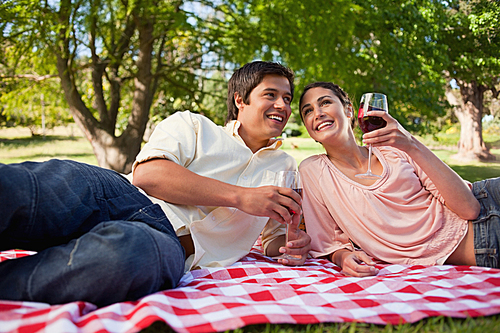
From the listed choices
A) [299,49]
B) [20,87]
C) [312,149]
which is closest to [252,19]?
[299,49]

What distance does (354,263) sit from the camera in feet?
7.94

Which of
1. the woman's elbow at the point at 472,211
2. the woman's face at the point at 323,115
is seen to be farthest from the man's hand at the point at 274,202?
the woman's elbow at the point at 472,211

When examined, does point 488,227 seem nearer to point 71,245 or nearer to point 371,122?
point 371,122

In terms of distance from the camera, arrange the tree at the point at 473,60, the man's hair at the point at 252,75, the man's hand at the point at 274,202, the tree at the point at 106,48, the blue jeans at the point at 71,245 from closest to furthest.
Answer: the blue jeans at the point at 71,245 → the man's hand at the point at 274,202 → the man's hair at the point at 252,75 → the tree at the point at 106,48 → the tree at the point at 473,60

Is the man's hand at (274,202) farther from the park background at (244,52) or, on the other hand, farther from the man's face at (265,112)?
the park background at (244,52)

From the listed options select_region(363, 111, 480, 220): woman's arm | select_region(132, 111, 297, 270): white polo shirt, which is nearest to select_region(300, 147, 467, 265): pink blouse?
select_region(363, 111, 480, 220): woman's arm

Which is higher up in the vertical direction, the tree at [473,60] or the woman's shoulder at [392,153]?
the tree at [473,60]

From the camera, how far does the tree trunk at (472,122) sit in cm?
1138

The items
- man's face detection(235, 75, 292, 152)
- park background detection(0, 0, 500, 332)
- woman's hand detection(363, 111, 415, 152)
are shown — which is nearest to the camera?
woman's hand detection(363, 111, 415, 152)

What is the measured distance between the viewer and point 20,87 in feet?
33.3

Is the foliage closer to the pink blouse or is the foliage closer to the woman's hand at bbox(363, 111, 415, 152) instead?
the pink blouse

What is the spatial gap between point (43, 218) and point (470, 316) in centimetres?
190

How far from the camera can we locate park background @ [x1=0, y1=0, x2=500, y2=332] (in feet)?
24.6

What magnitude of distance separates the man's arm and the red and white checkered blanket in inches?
16.7
